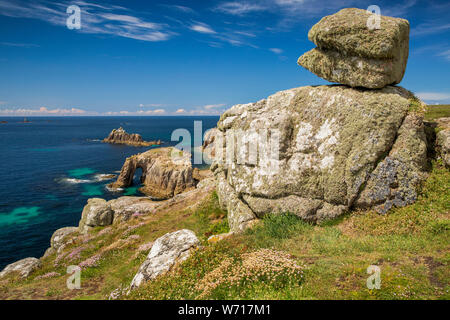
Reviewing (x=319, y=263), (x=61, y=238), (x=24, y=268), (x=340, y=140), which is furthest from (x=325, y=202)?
(x=61, y=238)

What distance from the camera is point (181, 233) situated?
13984 millimetres

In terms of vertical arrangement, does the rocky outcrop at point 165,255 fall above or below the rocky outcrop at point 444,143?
below

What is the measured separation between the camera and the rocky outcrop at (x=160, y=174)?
2457 inches

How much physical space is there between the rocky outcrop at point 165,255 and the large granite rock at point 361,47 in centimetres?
1274

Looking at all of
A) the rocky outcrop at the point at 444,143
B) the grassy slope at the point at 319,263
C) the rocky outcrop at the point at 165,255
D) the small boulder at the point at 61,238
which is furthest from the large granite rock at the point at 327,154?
the small boulder at the point at 61,238

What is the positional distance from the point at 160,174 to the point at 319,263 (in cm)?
5849

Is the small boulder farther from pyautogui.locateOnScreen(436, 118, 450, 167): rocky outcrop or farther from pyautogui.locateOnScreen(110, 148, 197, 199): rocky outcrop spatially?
pyautogui.locateOnScreen(436, 118, 450, 167): rocky outcrop

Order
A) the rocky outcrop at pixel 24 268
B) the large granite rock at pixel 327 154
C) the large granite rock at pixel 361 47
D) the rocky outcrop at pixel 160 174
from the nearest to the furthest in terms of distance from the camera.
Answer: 1. the large granite rock at pixel 327 154
2. the large granite rock at pixel 361 47
3. the rocky outcrop at pixel 24 268
4. the rocky outcrop at pixel 160 174

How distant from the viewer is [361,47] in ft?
46.0

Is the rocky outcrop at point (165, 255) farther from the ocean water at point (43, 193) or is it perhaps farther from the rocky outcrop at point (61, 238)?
the ocean water at point (43, 193)

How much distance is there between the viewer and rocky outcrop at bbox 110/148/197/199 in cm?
6241

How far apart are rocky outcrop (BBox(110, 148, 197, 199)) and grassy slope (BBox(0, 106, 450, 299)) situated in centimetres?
4489

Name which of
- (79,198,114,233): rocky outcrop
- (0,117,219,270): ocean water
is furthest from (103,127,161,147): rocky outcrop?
(79,198,114,233): rocky outcrop

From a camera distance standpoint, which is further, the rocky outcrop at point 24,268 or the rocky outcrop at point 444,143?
the rocky outcrop at point 24,268
